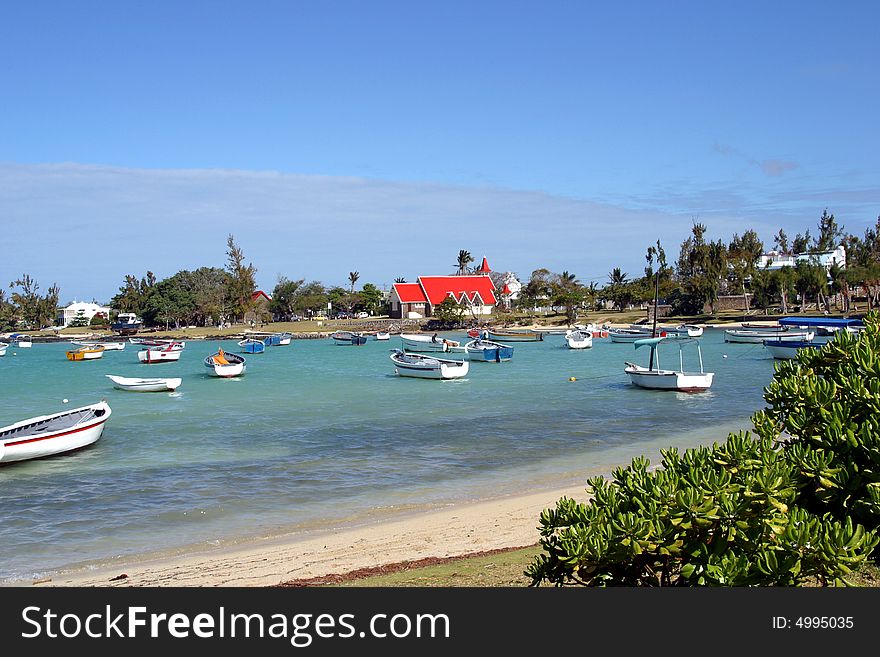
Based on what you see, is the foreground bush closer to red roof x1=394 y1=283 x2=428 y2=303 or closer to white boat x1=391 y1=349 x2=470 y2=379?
white boat x1=391 y1=349 x2=470 y2=379

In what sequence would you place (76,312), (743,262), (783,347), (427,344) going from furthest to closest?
(76,312) → (743,262) → (427,344) → (783,347)

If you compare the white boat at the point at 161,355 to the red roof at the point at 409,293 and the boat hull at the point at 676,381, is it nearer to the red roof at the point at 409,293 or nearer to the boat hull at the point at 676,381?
the boat hull at the point at 676,381

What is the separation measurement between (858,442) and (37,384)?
5956 centimetres

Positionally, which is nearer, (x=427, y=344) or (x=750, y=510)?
(x=750, y=510)

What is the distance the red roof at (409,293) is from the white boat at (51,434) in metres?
108

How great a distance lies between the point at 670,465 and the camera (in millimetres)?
6781

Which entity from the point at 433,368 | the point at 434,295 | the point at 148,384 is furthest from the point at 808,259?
the point at 148,384

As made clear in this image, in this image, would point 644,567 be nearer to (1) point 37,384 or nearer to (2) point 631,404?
(2) point 631,404

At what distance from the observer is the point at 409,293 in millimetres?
136375

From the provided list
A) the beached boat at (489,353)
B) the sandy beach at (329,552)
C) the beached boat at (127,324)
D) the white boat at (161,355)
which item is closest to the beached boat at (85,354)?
the white boat at (161,355)

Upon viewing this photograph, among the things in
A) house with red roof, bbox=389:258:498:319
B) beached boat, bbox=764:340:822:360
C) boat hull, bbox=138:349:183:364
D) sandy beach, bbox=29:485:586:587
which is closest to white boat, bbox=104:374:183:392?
boat hull, bbox=138:349:183:364

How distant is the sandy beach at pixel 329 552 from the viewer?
12391mm

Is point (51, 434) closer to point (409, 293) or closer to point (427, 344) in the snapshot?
point (427, 344)

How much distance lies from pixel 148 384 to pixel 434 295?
90.6 m
